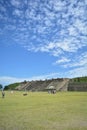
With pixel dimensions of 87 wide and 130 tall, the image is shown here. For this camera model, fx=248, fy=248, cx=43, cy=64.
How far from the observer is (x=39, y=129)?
1212cm

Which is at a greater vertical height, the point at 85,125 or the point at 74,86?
the point at 74,86

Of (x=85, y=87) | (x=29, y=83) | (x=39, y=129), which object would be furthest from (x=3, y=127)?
(x=29, y=83)

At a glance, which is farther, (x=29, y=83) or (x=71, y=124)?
(x=29, y=83)

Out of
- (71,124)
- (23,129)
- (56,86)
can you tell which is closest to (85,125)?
(71,124)

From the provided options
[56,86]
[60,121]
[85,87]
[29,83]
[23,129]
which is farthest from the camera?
[29,83]

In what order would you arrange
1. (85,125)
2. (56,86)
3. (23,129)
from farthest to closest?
(56,86) < (85,125) < (23,129)

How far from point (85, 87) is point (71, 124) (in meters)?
82.5

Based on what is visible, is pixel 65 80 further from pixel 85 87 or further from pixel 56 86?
pixel 85 87

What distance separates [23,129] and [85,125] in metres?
3.43

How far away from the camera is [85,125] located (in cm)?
1324

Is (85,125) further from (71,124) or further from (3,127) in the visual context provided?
(3,127)

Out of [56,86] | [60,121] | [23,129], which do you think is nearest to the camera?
[23,129]

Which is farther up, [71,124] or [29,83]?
[29,83]

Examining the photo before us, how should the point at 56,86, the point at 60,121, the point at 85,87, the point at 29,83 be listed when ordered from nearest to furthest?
the point at 60,121, the point at 85,87, the point at 56,86, the point at 29,83
